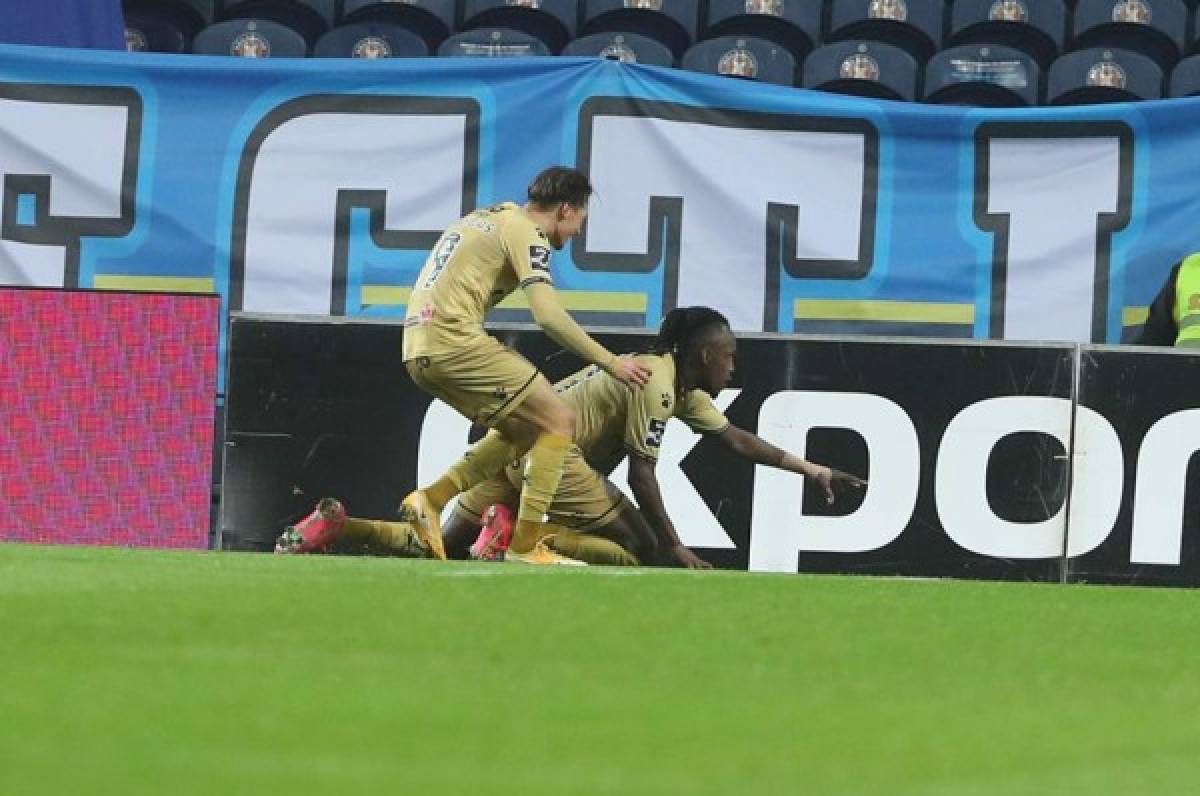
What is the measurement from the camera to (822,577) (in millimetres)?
8555

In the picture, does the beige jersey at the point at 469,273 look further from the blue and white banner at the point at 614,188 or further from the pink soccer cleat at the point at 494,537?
the blue and white banner at the point at 614,188

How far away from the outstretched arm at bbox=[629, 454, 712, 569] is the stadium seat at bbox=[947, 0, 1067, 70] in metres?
4.97

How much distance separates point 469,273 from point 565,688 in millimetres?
5015

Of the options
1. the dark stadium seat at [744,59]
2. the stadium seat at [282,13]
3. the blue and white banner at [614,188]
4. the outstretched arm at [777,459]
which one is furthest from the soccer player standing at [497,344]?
the stadium seat at [282,13]

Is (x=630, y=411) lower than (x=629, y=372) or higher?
lower

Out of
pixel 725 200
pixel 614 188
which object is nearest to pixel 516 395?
pixel 614 188

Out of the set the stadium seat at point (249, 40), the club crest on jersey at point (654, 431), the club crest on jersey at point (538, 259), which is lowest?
the club crest on jersey at point (654, 431)

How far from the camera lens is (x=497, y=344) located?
9.45m

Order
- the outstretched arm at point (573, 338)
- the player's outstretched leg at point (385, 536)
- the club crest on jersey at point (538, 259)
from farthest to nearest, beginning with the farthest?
the player's outstretched leg at point (385, 536)
the club crest on jersey at point (538, 259)
the outstretched arm at point (573, 338)

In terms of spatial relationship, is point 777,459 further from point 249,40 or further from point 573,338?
point 249,40

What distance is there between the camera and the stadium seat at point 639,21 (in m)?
13.6

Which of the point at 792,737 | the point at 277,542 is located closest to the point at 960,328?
the point at 277,542

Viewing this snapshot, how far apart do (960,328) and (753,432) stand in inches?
70.0

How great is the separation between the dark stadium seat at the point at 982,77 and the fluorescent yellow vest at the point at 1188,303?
2.58m
